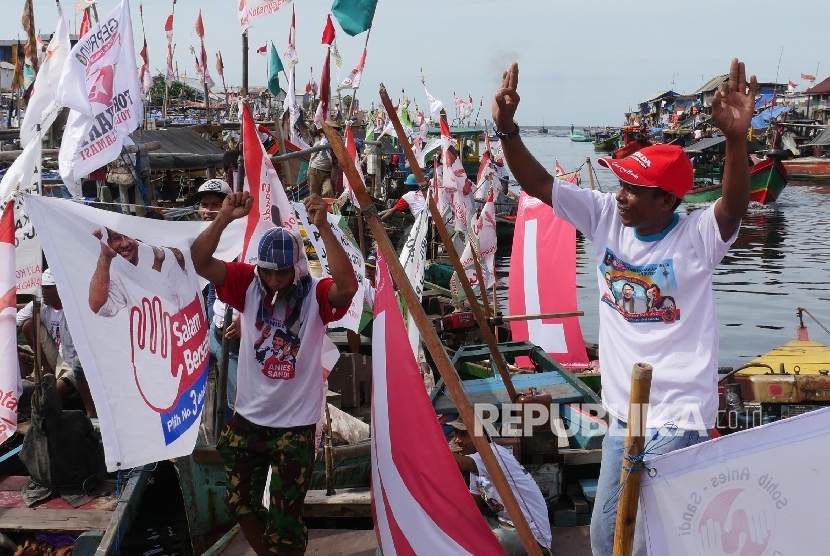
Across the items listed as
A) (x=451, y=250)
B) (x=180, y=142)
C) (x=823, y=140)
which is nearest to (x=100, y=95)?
(x=451, y=250)

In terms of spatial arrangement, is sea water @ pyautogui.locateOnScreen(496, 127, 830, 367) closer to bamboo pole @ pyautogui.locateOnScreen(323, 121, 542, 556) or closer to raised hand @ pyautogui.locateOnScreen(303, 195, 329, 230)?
raised hand @ pyautogui.locateOnScreen(303, 195, 329, 230)

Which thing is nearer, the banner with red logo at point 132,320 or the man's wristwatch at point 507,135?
the banner with red logo at point 132,320

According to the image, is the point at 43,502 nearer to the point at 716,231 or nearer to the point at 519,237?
the point at 716,231

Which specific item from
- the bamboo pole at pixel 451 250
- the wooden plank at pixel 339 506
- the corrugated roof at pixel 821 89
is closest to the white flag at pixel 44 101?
the bamboo pole at pixel 451 250

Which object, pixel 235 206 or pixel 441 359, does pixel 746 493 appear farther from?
pixel 235 206

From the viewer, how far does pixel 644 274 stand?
10.7 feet

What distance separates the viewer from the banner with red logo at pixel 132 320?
343 centimetres

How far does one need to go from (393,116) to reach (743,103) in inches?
97.1

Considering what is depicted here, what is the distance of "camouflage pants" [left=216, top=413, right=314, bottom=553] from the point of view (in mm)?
4203

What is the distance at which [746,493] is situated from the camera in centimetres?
277

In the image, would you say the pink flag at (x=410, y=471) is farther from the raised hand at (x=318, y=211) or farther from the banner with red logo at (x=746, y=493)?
the banner with red logo at (x=746, y=493)

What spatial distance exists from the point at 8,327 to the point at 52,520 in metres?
1.69

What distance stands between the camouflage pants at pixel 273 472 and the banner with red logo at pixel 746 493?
1.97 m

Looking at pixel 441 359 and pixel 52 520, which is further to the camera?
pixel 52 520
